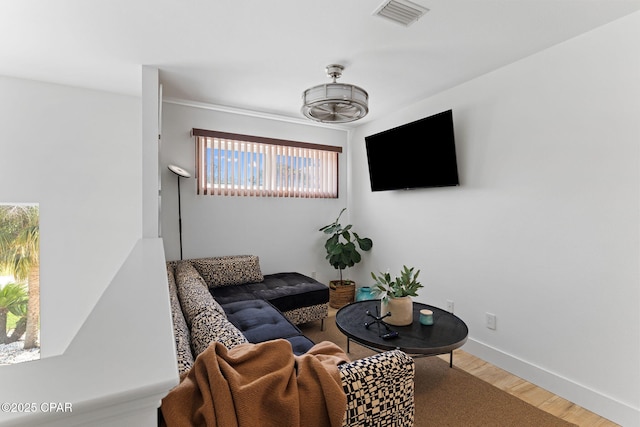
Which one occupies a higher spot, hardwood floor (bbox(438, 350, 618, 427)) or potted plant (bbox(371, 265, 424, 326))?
potted plant (bbox(371, 265, 424, 326))

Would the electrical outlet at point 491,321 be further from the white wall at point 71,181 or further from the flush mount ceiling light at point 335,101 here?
the white wall at point 71,181

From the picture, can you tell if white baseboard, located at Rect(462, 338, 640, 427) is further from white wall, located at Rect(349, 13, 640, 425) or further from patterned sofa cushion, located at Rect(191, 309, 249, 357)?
patterned sofa cushion, located at Rect(191, 309, 249, 357)

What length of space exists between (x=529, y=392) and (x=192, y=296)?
2450mm

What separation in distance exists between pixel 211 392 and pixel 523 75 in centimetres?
292

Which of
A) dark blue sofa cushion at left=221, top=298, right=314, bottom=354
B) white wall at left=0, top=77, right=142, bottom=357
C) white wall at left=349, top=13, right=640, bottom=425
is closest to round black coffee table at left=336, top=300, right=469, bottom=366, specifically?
dark blue sofa cushion at left=221, top=298, right=314, bottom=354

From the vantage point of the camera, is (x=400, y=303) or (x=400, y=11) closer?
(x=400, y=11)

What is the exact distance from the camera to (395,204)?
376 cm

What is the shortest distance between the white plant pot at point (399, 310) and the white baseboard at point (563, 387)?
Result: 952 millimetres

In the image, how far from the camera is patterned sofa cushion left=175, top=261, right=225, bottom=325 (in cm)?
174

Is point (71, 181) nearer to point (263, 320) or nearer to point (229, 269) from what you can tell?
point (229, 269)

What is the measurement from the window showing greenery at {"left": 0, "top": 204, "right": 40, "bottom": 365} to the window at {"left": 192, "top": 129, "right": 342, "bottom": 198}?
157 centimetres

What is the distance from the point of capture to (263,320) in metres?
2.36

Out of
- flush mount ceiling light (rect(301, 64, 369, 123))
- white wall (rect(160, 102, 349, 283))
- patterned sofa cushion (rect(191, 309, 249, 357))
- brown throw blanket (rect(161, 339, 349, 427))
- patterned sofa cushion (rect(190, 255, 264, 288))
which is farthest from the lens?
white wall (rect(160, 102, 349, 283))

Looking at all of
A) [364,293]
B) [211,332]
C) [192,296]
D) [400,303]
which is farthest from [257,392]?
[364,293]
